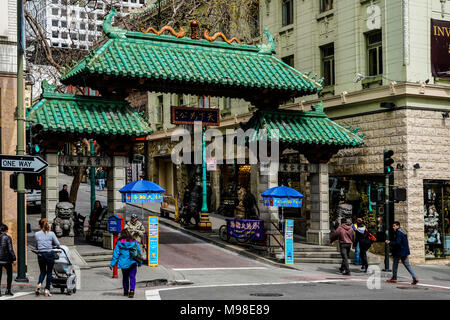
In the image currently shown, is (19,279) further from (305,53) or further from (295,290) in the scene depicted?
(305,53)

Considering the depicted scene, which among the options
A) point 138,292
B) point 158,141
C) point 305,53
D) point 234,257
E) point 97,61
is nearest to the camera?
point 138,292

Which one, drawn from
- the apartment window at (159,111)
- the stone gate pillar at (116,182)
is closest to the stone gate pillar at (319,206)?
the stone gate pillar at (116,182)

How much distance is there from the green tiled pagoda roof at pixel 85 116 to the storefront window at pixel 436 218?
38.0ft

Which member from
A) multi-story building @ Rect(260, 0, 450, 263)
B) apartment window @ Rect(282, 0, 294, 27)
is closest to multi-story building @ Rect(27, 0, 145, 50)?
apartment window @ Rect(282, 0, 294, 27)

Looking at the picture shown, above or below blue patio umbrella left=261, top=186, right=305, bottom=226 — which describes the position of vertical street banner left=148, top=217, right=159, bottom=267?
below

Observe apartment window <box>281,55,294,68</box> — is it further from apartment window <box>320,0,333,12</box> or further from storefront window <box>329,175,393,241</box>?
storefront window <box>329,175,393,241</box>

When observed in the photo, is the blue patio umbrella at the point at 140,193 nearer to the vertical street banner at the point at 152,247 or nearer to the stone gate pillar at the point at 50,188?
the vertical street banner at the point at 152,247

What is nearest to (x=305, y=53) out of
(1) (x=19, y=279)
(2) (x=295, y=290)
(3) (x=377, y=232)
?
(3) (x=377, y=232)

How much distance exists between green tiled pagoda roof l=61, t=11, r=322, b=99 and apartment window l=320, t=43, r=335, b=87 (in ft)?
17.0

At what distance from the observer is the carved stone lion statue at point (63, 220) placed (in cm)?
1948

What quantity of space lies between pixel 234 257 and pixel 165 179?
23.8m

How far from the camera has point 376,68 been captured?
2595 cm

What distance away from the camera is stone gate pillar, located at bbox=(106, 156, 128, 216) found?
20.8 m

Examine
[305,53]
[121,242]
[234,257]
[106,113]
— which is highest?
[305,53]
